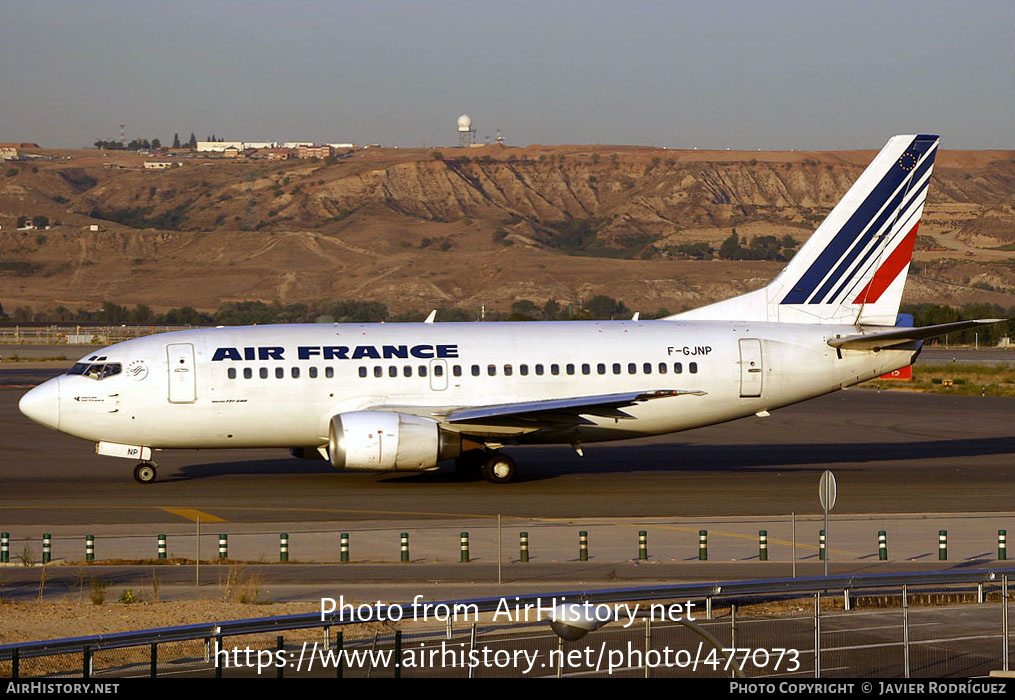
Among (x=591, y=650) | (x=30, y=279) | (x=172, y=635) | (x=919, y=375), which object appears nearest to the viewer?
(x=172, y=635)

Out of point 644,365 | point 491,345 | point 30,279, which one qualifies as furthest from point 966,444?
point 30,279

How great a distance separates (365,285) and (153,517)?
148 m

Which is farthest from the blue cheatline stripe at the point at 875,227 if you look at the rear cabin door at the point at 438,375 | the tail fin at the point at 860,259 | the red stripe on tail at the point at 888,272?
the rear cabin door at the point at 438,375

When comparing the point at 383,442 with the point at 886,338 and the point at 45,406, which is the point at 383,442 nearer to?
the point at 45,406

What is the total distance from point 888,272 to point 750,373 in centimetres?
542

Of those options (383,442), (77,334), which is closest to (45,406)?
(383,442)

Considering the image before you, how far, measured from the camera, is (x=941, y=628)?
17312 millimetres

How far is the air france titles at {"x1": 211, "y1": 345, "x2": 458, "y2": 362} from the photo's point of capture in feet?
113

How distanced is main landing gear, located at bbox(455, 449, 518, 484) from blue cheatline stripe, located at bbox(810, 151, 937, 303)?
396 inches

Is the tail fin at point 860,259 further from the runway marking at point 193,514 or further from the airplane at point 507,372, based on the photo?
the runway marking at point 193,514

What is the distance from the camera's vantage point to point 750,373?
116 ft

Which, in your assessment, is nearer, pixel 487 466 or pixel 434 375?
pixel 434 375

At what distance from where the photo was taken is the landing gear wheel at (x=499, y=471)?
3497 centimetres

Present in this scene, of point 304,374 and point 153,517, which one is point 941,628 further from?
point 304,374
